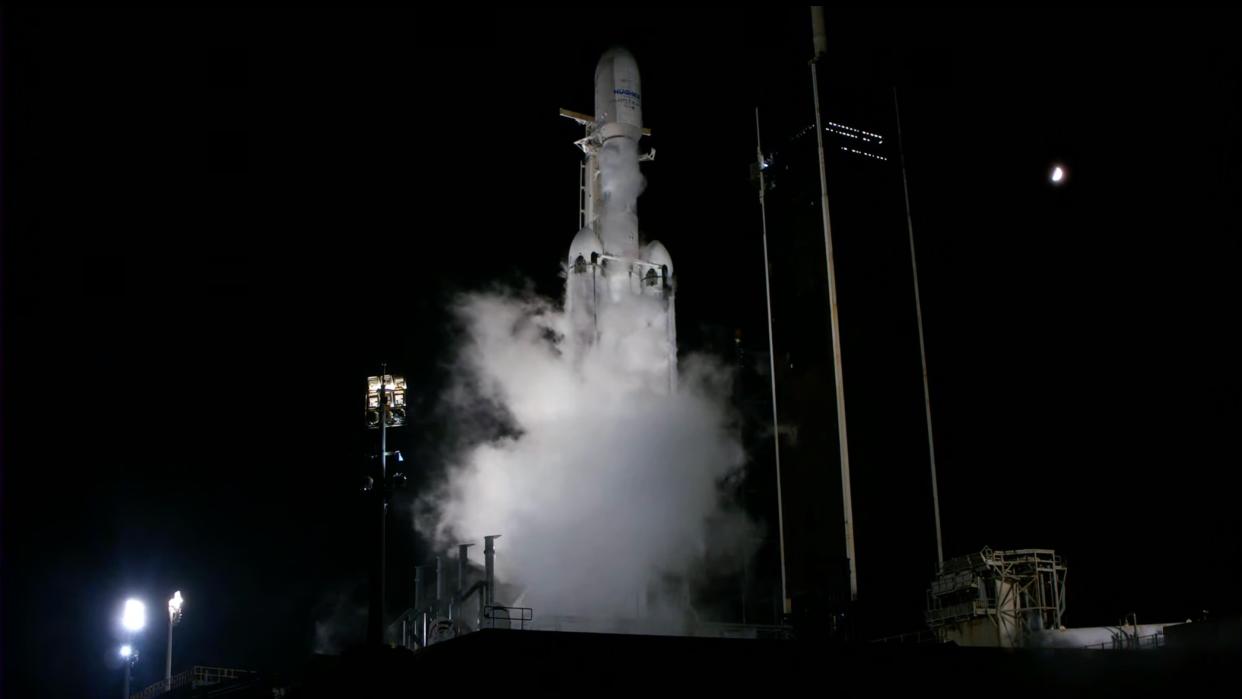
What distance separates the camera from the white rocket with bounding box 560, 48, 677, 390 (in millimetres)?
31969

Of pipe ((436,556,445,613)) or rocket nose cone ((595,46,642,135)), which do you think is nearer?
pipe ((436,556,445,613))

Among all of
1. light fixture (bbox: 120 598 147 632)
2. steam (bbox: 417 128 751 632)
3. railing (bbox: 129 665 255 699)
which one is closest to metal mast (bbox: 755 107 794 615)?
steam (bbox: 417 128 751 632)

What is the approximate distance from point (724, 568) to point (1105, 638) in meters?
13.2

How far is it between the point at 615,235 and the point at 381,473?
54.1 feet

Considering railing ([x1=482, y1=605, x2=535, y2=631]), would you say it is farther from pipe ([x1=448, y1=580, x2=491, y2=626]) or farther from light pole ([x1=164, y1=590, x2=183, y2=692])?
light pole ([x1=164, y1=590, x2=183, y2=692])

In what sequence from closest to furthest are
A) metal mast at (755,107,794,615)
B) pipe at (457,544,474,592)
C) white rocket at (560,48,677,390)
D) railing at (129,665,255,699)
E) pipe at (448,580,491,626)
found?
pipe at (448,580,491,626) < pipe at (457,544,474,592) < metal mast at (755,107,794,615) < white rocket at (560,48,677,390) < railing at (129,665,255,699)

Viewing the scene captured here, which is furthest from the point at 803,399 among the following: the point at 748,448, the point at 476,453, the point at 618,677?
the point at 618,677

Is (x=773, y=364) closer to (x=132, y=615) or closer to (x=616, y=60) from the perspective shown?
(x=616, y=60)

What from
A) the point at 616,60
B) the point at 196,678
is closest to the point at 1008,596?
the point at 616,60

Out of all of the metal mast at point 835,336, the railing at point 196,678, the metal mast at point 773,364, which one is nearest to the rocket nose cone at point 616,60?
the metal mast at point 773,364

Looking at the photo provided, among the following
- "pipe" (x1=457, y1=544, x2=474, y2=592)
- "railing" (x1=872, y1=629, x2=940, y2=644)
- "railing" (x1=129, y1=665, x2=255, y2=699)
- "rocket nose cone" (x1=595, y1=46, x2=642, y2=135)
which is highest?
"rocket nose cone" (x1=595, y1=46, x2=642, y2=135)

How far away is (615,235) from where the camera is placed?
107ft

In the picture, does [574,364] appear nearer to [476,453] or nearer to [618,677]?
[476,453]

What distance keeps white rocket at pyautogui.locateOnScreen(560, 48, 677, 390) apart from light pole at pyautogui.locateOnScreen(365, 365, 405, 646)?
43.9 feet
